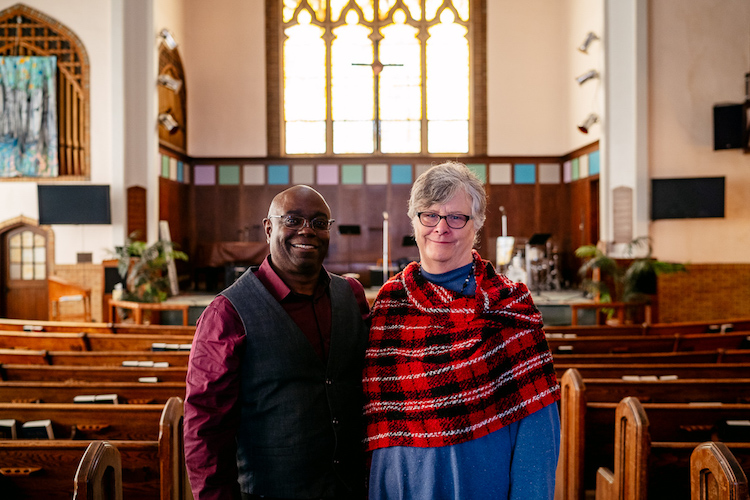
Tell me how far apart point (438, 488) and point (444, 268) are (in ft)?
1.97

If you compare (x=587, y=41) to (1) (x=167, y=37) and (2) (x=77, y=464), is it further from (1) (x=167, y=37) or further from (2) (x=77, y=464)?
(2) (x=77, y=464)

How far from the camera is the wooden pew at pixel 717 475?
163cm

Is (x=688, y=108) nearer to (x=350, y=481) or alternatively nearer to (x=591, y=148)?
(x=591, y=148)

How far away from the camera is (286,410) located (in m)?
1.70

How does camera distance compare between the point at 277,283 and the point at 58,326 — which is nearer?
the point at 277,283

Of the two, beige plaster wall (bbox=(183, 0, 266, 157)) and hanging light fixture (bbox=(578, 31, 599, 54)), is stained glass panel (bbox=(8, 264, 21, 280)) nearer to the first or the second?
beige plaster wall (bbox=(183, 0, 266, 157))

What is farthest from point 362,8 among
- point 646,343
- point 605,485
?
point 605,485

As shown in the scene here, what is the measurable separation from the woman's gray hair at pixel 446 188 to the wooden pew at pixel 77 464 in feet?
4.12

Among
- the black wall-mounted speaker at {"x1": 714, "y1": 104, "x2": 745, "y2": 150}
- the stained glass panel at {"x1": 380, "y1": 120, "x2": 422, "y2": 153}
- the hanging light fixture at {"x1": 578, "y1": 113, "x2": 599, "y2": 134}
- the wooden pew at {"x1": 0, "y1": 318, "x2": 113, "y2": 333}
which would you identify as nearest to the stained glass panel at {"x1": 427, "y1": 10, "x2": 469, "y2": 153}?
the stained glass panel at {"x1": 380, "y1": 120, "x2": 422, "y2": 153}

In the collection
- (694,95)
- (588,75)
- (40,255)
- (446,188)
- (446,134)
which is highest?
(588,75)

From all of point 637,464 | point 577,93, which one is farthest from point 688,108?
point 637,464

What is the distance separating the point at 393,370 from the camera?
1.71 m

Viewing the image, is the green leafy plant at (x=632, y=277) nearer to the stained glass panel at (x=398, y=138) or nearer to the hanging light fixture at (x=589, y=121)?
the hanging light fixture at (x=589, y=121)

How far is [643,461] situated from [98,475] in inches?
71.8
